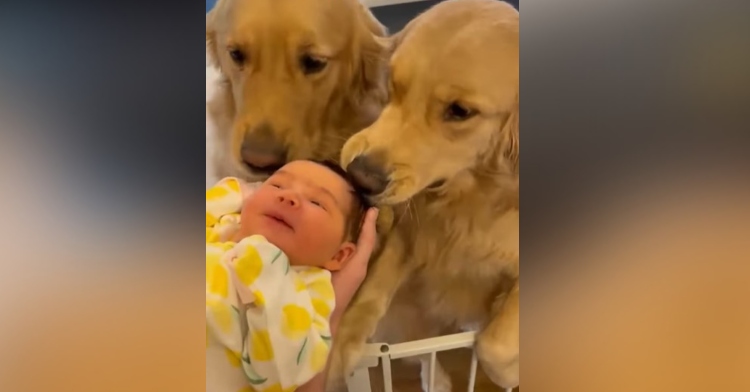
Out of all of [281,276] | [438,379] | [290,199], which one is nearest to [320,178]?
[290,199]

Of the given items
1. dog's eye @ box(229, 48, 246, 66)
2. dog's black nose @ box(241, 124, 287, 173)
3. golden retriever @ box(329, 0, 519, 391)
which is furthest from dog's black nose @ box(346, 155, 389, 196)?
dog's eye @ box(229, 48, 246, 66)

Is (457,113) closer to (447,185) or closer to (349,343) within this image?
(447,185)

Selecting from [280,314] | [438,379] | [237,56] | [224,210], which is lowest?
[438,379]

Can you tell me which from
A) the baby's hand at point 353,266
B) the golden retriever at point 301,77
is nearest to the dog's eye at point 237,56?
the golden retriever at point 301,77

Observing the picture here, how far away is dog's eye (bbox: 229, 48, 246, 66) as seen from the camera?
1.04 metres

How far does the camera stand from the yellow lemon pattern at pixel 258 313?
0.98 meters

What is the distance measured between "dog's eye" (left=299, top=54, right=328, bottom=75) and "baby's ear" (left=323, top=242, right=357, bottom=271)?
11.0 inches

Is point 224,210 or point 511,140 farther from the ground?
point 511,140

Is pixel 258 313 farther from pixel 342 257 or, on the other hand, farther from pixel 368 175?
pixel 368 175

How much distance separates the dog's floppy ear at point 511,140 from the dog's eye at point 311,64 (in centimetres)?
30

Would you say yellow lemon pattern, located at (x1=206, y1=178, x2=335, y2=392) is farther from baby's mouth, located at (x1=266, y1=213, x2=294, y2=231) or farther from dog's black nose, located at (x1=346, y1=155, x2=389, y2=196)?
dog's black nose, located at (x1=346, y1=155, x2=389, y2=196)

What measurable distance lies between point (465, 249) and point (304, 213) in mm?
266

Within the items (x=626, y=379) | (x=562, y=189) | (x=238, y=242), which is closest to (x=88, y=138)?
(x=238, y=242)

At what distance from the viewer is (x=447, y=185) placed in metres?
1.03
